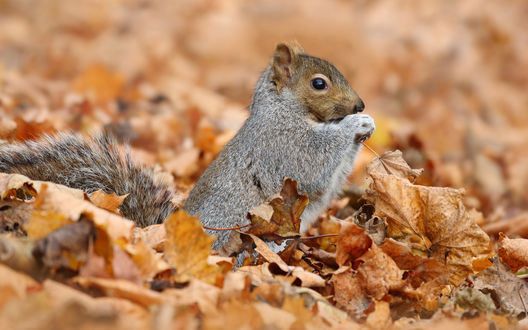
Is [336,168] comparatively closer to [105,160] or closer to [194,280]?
[105,160]

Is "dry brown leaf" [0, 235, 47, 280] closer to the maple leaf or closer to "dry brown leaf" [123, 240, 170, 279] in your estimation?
"dry brown leaf" [123, 240, 170, 279]

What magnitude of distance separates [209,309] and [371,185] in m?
1.10

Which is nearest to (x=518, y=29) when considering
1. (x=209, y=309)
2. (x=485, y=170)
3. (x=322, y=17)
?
(x=322, y=17)

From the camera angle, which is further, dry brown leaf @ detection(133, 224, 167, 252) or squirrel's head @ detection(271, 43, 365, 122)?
squirrel's head @ detection(271, 43, 365, 122)

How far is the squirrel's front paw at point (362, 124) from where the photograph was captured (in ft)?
10.3

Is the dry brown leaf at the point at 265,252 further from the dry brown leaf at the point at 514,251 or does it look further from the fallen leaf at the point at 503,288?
the dry brown leaf at the point at 514,251

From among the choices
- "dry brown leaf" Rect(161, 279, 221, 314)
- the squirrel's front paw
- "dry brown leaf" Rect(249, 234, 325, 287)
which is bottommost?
"dry brown leaf" Rect(249, 234, 325, 287)

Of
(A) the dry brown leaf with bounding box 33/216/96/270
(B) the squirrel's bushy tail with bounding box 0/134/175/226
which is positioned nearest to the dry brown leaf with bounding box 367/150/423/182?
(B) the squirrel's bushy tail with bounding box 0/134/175/226

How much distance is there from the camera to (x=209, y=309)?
73.9 inches

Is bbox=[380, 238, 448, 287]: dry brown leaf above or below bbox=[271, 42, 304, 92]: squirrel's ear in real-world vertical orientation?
below

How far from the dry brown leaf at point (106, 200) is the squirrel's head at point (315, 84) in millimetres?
Result: 1210

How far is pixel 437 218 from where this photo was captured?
2.45 m

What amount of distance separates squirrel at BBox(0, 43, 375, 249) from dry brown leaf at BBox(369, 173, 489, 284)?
624 mm

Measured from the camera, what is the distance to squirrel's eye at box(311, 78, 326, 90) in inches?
127
